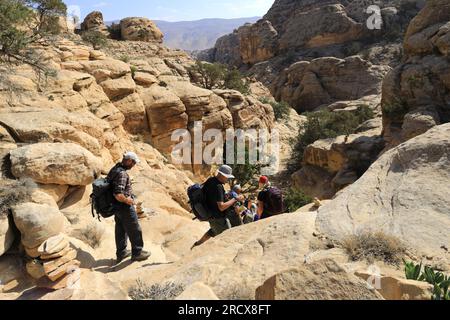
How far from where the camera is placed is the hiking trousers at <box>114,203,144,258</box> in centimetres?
596

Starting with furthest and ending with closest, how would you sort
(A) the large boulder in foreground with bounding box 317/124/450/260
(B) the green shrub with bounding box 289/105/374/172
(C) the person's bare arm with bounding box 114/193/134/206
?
(B) the green shrub with bounding box 289/105/374/172 < (C) the person's bare arm with bounding box 114/193/134/206 < (A) the large boulder in foreground with bounding box 317/124/450/260

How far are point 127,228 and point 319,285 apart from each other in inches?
149

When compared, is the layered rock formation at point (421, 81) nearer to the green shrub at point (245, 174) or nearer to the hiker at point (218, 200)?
the green shrub at point (245, 174)

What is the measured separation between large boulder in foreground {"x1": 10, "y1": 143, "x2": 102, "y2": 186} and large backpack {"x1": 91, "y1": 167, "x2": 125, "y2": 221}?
7.93 ft

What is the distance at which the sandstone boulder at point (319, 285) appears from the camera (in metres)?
3.00

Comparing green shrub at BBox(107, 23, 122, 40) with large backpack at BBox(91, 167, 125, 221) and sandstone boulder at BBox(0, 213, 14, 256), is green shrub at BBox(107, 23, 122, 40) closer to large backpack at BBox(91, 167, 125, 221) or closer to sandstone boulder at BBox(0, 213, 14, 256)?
sandstone boulder at BBox(0, 213, 14, 256)

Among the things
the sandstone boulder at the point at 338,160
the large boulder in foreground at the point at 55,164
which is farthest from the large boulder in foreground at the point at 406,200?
the sandstone boulder at the point at 338,160

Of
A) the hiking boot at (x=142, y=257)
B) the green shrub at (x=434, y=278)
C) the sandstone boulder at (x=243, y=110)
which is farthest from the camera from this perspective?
the sandstone boulder at (x=243, y=110)

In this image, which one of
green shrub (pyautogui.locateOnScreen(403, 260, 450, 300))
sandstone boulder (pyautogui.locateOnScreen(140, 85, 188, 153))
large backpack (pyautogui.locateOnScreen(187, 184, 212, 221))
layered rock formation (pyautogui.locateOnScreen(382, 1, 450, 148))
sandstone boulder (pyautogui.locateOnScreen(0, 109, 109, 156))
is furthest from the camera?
sandstone boulder (pyautogui.locateOnScreen(140, 85, 188, 153))

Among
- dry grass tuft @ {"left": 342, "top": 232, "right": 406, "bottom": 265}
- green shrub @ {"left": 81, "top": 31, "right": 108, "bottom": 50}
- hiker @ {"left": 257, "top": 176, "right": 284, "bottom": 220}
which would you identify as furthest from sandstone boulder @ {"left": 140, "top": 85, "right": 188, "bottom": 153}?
dry grass tuft @ {"left": 342, "top": 232, "right": 406, "bottom": 265}

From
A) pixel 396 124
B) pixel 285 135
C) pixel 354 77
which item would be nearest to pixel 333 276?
pixel 396 124

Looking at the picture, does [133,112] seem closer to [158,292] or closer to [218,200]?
[218,200]

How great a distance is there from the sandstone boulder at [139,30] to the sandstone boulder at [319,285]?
109 ft

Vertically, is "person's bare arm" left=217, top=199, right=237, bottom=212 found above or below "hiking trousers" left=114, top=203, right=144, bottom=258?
above
